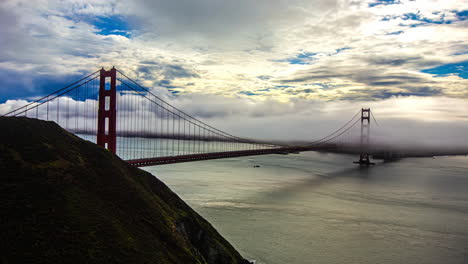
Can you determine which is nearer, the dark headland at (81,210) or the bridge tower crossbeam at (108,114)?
the dark headland at (81,210)

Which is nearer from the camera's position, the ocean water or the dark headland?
the dark headland

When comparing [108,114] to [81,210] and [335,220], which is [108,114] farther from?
[335,220]

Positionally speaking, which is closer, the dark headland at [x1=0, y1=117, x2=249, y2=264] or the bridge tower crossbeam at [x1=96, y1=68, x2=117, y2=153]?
the dark headland at [x1=0, y1=117, x2=249, y2=264]

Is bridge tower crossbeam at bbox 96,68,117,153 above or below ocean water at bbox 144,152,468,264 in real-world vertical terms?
above

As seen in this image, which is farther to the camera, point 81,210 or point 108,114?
point 108,114

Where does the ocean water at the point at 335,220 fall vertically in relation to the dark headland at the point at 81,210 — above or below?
below

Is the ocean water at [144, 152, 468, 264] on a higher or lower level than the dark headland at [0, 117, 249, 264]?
lower

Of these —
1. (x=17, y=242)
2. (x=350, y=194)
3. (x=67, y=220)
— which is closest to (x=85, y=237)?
(x=67, y=220)

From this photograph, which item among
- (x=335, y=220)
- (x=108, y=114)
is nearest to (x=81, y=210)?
(x=108, y=114)
